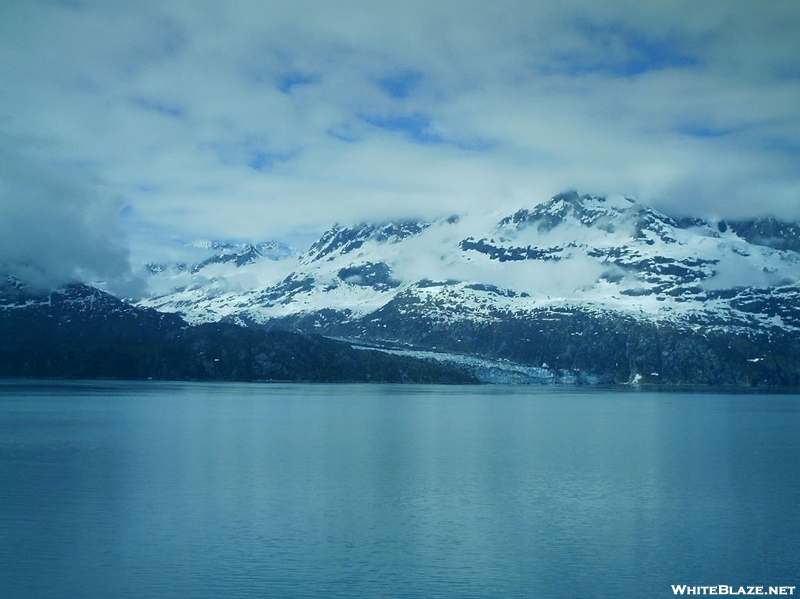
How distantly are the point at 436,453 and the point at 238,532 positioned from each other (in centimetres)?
4690

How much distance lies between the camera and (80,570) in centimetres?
4756

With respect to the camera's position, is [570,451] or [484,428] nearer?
[570,451]

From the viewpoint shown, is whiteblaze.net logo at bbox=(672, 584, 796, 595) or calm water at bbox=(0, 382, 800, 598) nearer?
whiteblaze.net logo at bbox=(672, 584, 796, 595)

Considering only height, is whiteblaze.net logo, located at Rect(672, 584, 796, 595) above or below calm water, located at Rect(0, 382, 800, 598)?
below

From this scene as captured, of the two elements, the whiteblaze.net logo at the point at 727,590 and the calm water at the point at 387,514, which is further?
the calm water at the point at 387,514

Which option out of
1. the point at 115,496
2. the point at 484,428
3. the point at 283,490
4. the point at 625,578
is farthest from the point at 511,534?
the point at 484,428

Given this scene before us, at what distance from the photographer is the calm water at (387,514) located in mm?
46719

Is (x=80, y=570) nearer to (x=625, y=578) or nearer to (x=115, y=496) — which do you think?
(x=115, y=496)

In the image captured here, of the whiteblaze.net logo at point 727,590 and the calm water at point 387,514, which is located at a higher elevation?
the calm water at point 387,514

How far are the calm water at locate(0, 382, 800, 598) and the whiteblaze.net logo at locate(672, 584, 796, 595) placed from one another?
3.50ft

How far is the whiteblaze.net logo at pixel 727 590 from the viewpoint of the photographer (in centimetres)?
4460

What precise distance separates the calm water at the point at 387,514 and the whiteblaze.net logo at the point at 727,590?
1.07 metres

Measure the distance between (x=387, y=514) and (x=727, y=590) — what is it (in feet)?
81.9

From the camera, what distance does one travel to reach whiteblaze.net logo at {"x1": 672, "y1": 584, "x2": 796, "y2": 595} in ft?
Result: 146
